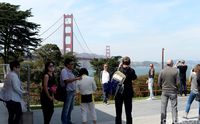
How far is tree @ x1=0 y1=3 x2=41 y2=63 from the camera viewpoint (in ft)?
134

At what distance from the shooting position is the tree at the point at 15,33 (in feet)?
134

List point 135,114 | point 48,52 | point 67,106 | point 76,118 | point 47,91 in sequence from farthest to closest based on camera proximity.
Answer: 1. point 48,52
2. point 135,114
3. point 76,118
4. point 67,106
5. point 47,91

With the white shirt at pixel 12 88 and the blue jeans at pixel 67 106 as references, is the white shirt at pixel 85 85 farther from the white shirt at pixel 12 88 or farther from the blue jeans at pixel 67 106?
the white shirt at pixel 12 88

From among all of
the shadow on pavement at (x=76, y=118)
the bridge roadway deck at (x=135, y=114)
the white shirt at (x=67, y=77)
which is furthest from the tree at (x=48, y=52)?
the white shirt at (x=67, y=77)

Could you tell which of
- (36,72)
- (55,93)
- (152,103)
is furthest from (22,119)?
(36,72)

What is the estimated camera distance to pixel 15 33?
41562mm

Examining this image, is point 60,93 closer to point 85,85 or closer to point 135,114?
point 85,85

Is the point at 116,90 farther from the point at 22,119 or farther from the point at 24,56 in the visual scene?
the point at 24,56

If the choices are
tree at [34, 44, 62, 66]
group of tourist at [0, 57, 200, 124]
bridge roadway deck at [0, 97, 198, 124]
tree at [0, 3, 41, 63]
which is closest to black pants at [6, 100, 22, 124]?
group of tourist at [0, 57, 200, 124]

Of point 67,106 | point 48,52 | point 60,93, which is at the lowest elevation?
point 67,106

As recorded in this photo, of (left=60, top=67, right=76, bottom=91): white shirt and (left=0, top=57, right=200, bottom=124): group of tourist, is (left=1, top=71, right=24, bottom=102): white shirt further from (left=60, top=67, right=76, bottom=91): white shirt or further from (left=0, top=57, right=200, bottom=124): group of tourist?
(left=60, top=67, right=76, bottom=91): white shirt

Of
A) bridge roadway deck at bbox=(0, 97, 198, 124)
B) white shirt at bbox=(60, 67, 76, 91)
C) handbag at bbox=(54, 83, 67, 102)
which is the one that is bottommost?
bridge roadway deck at bbox=(0, 97, 198, 124)

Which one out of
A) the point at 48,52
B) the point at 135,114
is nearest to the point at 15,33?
the point at 48,52

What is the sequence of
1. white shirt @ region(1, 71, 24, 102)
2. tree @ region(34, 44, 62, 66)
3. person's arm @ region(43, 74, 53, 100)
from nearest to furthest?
white shirt @ region(1, 71, 24, 102), person's arm @ region(43, 74, 53, 100), tree @ region(34, 44, 62, 66)
